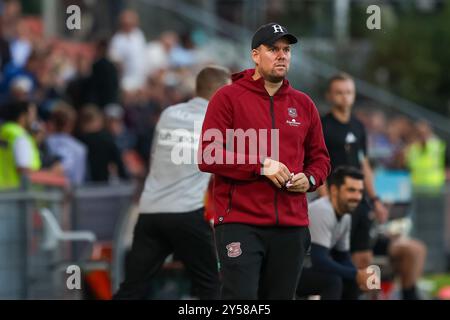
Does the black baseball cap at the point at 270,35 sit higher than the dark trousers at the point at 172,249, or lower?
higher

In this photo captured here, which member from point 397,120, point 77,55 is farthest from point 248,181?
point 397,120

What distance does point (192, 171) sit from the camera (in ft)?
33.2

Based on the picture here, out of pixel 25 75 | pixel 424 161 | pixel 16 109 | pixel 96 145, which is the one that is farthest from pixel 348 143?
pixel 424 161

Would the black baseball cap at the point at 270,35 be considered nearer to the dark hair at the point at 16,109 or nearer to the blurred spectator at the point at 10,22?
the dark hair at the point at 16,109

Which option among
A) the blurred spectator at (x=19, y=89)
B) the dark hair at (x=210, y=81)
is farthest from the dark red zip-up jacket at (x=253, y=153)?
the blurred spectator at (x=19, y=89)

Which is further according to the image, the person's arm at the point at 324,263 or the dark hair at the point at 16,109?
the dark hair at the point at 16,109

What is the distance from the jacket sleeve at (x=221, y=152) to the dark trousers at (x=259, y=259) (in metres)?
0.35

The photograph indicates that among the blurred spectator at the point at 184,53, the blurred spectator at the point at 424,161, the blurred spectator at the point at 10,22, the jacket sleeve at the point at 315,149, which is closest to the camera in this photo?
the jacket sleeve at the point at 315,149

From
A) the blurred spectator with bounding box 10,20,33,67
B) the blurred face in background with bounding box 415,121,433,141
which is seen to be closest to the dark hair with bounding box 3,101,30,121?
the blurred spectator with bounding box 10,20,33,67

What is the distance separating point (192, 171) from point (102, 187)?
6.49m

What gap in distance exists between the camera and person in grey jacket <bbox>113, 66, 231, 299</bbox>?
396 inches

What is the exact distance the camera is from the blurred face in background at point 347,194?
10.6m

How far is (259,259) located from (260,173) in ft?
1.80

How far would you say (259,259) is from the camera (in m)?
8.44
